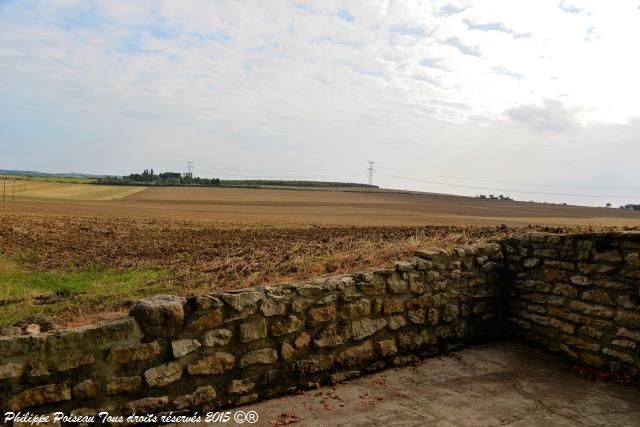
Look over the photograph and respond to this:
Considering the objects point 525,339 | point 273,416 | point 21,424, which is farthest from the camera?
point 525,339

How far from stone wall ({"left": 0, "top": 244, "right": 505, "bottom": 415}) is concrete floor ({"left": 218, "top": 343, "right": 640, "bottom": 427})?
269 millimetres

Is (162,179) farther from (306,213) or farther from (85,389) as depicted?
(85,389)

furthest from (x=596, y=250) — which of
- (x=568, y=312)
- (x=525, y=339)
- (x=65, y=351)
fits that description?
(x=65, y=351)

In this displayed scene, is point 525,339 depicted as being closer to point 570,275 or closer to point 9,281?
point 570,275

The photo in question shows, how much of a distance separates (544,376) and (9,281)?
459 inches

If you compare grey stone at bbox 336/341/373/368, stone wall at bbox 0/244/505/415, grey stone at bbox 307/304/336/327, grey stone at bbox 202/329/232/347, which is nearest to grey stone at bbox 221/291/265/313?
stone wall at bbox 0/244/505/415

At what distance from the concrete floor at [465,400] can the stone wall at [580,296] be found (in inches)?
15.4

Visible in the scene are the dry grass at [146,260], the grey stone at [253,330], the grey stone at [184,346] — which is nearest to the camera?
the grey stone at [184,346]

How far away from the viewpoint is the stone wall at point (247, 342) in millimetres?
3633

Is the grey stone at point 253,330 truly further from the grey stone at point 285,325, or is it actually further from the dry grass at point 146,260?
the dry grass at point 146,260

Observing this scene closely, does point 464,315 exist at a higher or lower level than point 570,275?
lower

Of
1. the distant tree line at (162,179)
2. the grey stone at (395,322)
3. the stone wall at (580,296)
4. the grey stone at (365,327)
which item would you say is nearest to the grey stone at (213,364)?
the grey stone at (365,327)

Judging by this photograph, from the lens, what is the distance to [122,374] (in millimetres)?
3885

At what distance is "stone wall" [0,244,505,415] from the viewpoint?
3.63 m
